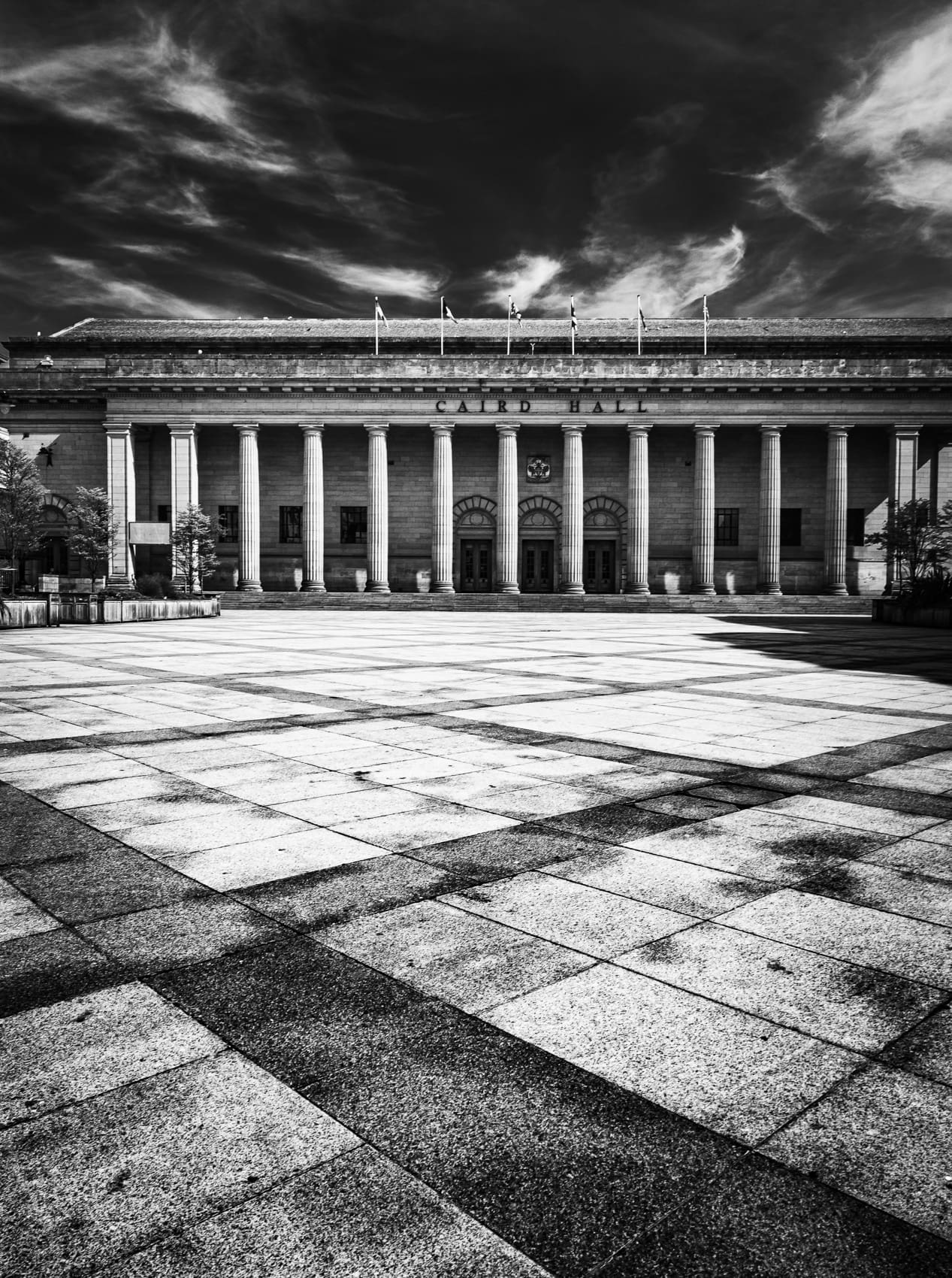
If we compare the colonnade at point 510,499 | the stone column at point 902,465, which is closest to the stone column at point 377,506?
the colonnade at point 510,499

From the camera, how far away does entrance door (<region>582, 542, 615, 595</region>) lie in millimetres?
53469

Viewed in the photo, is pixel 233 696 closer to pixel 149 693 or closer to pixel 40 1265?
pixel 149 693

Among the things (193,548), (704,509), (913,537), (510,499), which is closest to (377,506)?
(510,499)

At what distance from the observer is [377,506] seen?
167 ft

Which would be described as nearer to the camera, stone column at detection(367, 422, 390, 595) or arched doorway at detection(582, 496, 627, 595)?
stone column at detection(367, 422, 390, 595)

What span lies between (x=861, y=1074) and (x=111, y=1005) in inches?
110

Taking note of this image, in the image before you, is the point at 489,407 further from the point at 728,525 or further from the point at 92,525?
the point at 92,525

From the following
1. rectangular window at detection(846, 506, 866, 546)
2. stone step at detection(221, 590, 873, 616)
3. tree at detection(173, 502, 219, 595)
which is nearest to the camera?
stone step at detection(221, 590, 873, 616)

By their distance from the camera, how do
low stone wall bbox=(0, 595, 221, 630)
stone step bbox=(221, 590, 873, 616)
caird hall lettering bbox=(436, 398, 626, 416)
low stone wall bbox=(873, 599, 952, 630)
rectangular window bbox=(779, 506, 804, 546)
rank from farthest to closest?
rectangular window bbox=(779, 506, 804, 546)
caird hall lettering bbox=(436, 398, 626, 416)
stone step bbox=(221, 590, 873, 616)
low stone wall bbox=(873, 599, 952, 630)
low stone wall bbox=(0, 595, 221, 630)

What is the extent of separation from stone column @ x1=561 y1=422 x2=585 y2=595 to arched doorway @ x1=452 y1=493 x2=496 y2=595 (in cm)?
497

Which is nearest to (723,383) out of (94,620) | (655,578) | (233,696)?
(655,578)

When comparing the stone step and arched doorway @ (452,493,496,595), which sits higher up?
arched doorway @ (452,493,496,595)

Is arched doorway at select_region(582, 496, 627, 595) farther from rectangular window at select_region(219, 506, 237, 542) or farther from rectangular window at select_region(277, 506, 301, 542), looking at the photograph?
rectangular window at select_region(219, 506, 237, 542)

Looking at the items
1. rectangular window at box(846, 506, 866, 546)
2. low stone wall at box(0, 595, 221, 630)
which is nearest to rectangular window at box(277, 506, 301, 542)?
low stone wall at box(0, 595, 221, 630)
